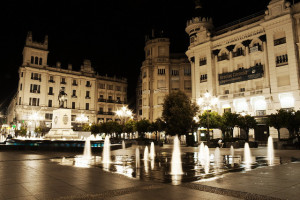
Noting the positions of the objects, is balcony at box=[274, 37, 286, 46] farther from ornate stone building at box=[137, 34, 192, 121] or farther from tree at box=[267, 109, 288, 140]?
ornate stone building at box=[137, 34, 192, 121]

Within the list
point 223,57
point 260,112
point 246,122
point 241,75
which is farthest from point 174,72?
point 246,122

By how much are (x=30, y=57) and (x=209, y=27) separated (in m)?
45.2

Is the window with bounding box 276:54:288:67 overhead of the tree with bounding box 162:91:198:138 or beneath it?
overhead

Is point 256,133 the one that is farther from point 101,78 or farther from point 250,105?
point 101,78

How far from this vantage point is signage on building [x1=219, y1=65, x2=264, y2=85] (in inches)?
1572

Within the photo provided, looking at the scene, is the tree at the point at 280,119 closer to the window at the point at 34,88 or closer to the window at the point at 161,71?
the window at the point at 161,71

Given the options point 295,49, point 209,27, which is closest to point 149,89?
point 209,27

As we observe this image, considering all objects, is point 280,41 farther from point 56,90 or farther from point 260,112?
point 56,90

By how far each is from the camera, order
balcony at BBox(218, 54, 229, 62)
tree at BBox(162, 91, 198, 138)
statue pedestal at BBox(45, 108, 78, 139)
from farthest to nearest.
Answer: balcony at BBox(218, 54, 229, 62) → tree at BBox(162, 91, 198, 138) → statue pedestal at BBox(45, 108, 78, 139)

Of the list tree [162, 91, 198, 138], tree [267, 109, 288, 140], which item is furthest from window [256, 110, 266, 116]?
tree [162, 91, 198, 138]

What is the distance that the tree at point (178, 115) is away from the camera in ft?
109

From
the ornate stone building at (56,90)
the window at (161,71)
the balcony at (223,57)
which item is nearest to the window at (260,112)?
the balcony at (223,57)

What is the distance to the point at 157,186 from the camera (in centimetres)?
Answer: 660

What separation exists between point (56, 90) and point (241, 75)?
4825 cm
